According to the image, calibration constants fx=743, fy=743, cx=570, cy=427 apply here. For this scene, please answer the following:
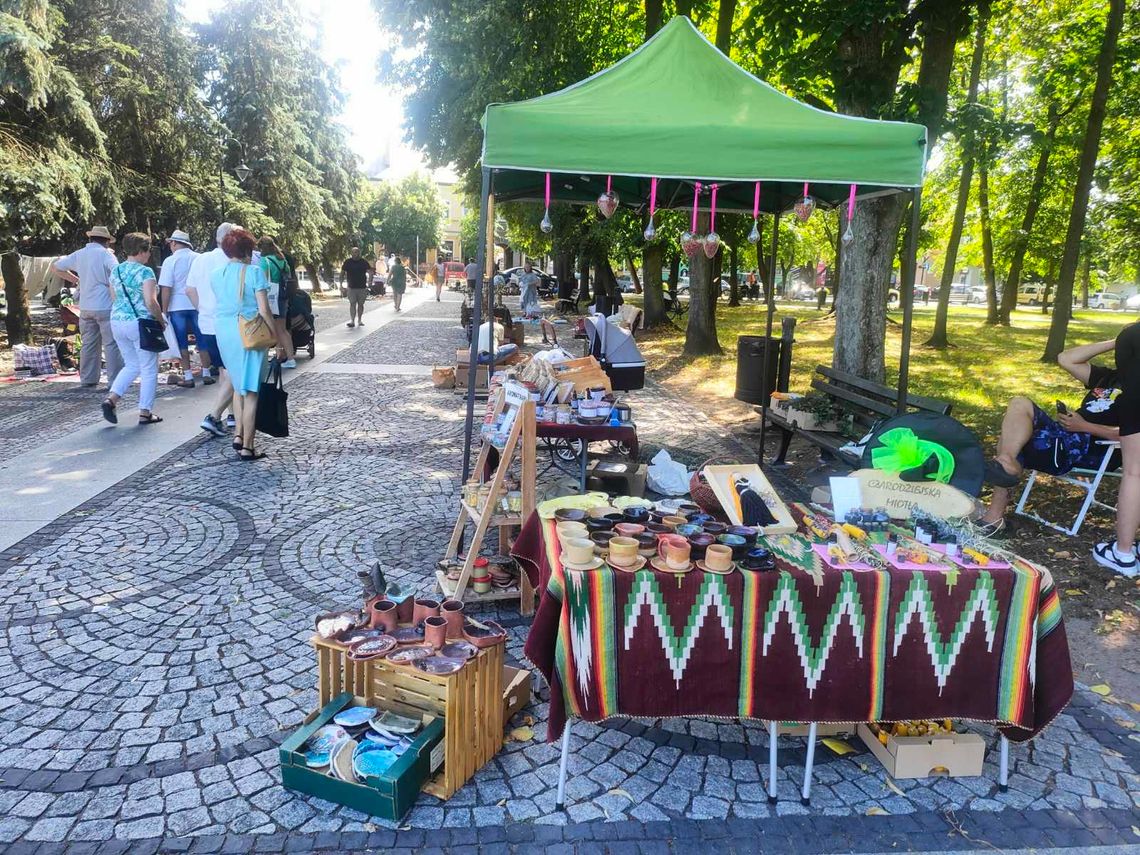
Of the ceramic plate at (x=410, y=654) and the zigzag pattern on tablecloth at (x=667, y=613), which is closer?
the zigzag pattern on tablecloth at (x=667, y=613)

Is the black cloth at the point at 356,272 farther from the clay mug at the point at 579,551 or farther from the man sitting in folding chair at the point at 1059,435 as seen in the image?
the clay mug at the point at 579,551

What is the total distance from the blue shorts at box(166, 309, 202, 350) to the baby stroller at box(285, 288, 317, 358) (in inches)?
67.2

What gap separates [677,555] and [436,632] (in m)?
1.04

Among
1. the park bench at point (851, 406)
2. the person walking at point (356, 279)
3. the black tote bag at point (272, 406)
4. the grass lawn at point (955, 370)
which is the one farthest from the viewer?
the person walking at point (356, 279)

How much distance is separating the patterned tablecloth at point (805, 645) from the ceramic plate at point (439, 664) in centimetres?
30

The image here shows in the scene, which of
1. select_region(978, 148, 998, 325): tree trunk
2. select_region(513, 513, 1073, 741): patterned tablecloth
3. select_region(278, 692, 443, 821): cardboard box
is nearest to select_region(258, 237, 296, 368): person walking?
select_region(278, 692, 443, 821): cardboard box

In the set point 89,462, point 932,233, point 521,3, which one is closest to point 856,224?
point 89,462

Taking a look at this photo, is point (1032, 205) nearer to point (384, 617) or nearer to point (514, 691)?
point (514, 691)

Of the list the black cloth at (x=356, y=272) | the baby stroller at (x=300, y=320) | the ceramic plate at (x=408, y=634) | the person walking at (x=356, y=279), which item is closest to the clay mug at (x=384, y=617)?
the ceramic plate at (x=408, y=634)

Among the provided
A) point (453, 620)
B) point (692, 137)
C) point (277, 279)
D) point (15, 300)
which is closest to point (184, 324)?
point (277, 279)

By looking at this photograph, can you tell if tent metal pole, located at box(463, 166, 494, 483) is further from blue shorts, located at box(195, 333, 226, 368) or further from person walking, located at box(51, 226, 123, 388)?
person walking, located at box(51, 226, 123, 388)

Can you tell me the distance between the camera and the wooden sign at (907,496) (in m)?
3.48

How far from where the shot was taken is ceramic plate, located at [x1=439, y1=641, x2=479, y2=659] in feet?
9.61

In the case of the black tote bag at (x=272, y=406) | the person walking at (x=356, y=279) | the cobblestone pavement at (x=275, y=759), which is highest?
the person walking at (x=356, y=279)
